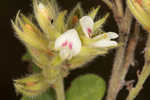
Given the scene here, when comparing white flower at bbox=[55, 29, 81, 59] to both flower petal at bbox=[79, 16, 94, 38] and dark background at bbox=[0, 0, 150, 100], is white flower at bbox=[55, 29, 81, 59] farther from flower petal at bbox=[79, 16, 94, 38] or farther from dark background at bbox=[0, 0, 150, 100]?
dark background at bbox=[0, 0, 150, 100]

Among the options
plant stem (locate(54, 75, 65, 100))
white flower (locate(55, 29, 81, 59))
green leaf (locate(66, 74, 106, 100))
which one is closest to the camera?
white flower (locate(55, 29, 81, 59))

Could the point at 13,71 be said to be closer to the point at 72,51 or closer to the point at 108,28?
the point at 108,28

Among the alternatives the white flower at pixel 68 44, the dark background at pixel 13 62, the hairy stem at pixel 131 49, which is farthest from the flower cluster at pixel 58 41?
the dark background at pixel 13 62

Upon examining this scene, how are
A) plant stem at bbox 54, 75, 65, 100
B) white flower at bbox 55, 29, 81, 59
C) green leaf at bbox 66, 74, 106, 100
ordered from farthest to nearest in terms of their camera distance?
green leaf at bbox 66, 74, 106, 100
plant stem at bbox 54, 75, 65, 100
white flower at bbox 55, 29, 81, 59

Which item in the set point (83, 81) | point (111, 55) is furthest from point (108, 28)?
point (83, 81)

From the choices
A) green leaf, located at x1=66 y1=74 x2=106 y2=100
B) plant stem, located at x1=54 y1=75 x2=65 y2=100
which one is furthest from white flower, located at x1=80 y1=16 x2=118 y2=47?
green leaf, located at x1=66 y1=74 x2=106 y2=100

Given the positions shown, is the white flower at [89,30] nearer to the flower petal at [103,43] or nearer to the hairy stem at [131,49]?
the flower petal at [103,43]

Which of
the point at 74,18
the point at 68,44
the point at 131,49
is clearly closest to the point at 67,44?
the point at 68,44

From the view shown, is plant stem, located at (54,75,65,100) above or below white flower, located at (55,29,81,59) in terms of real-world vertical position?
below
